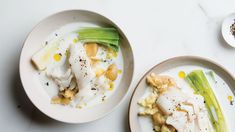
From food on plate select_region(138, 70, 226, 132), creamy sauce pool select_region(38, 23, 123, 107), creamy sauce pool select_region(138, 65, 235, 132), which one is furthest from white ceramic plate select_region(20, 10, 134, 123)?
creamy sauce pool select_region(138, 65, 235, 132)

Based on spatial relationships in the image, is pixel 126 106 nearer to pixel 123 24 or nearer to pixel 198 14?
pixel 123 24

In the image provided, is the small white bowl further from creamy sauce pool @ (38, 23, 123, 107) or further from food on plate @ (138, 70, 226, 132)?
creamy sauce pool @ (38, 23, 123, 107)

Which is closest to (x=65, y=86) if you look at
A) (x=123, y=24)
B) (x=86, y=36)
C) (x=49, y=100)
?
(x=49, y=100)

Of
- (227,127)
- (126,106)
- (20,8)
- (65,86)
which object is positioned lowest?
(227,127)

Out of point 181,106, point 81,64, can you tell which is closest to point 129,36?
point 81,64

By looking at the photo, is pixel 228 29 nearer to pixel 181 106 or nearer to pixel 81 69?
pixel 181 106

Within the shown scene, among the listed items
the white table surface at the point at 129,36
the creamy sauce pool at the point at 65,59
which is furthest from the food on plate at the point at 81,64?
the white table surface at the point at 129,36
